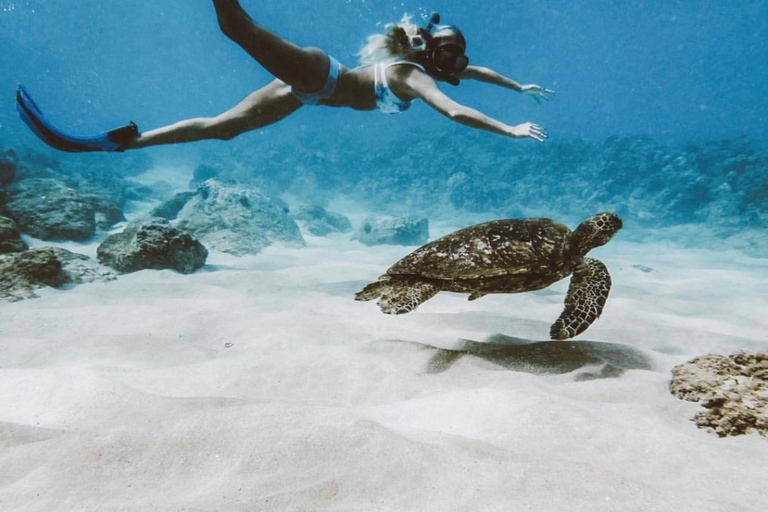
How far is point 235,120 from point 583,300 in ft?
12.9

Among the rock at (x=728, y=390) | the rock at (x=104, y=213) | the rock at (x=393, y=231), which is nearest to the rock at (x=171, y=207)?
the rock at (x=104, y=213)

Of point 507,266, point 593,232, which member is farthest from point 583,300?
point 593,232

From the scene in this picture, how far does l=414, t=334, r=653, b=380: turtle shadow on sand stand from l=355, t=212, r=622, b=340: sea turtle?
38cm

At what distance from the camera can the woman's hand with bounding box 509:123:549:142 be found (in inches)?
109

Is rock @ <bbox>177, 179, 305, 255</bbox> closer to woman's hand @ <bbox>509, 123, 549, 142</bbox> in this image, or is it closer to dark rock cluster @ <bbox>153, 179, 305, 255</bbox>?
dark rock cluster @ <bbox>153, 179, 305, 255</bbox>

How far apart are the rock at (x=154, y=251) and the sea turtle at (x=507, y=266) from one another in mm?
4044

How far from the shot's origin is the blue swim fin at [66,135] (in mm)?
3732

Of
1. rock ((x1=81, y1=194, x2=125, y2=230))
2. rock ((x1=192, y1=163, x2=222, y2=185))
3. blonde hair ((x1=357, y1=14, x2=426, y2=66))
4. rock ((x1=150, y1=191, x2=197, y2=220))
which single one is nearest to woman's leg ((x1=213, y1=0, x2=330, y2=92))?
blonde hair ((x1=357, y1=14, x2=426, y2=66))

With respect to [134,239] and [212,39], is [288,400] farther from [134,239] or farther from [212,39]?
[212,39]

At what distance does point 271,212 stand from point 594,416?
29.7 feet

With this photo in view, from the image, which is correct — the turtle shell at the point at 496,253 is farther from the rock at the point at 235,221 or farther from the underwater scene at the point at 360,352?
the rock at the point at 235,221

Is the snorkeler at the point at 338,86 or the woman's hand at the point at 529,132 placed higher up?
the snorkeler at the point at 338,86

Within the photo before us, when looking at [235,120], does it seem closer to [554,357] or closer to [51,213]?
[554,357]

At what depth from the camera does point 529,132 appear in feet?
9.25
